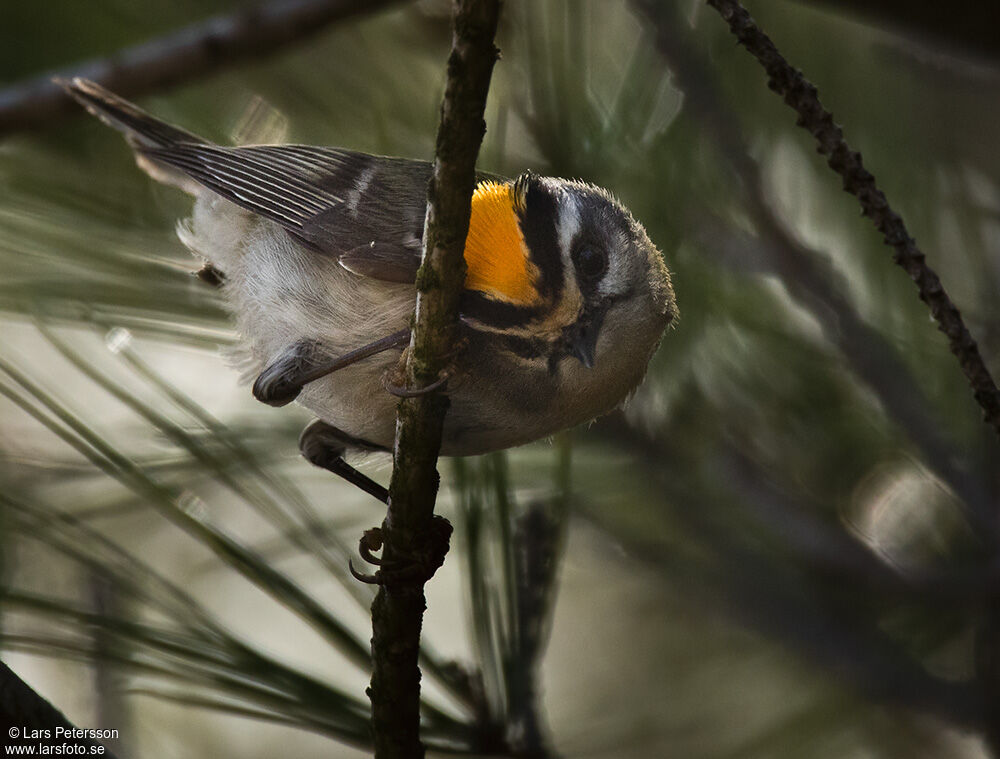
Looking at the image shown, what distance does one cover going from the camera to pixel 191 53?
2557 mm

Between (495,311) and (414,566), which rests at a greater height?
(495,311)

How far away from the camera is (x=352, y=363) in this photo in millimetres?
2059

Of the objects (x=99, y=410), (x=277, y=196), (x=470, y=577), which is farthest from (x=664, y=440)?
(x=99, y=410)

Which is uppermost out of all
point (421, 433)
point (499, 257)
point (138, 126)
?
point (138, 126)

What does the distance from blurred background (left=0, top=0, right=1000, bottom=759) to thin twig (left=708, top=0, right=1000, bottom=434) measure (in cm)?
77

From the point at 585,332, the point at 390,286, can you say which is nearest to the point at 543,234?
the point at 585,332

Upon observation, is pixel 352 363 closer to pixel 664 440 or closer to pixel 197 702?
pixel 197 702

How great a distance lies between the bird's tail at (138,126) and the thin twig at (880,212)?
5.52ft

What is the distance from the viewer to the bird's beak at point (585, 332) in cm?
192

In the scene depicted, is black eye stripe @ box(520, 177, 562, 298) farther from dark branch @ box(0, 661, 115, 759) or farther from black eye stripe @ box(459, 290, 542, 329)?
dark branch @ box(0, 661, 115, 759)

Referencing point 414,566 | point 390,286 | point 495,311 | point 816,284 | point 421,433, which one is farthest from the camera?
point 816,284

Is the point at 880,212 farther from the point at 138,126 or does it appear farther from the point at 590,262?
the point at 138,126

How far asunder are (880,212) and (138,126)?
184 centimetres

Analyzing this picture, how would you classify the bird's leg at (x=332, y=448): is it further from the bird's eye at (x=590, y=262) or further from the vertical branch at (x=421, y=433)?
the bird's eye at (x=590, y=262)
